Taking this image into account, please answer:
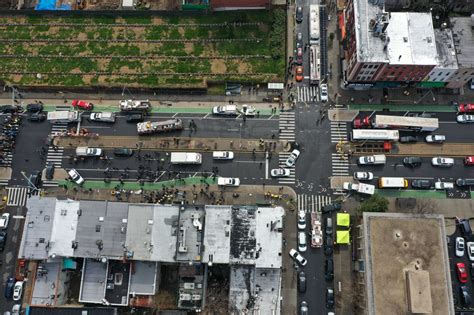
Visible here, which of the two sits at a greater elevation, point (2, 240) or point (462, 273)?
point (2, 240)

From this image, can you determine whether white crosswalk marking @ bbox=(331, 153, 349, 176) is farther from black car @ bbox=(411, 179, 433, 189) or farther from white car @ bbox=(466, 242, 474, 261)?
white car @ bbox=(466, 242, 474, 261)

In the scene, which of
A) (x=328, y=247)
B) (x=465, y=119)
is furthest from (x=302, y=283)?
(x=465, y=119)

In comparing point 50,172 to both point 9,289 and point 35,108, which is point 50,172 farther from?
point 9,289

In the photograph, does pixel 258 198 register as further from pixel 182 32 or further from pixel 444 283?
pixel 182 32

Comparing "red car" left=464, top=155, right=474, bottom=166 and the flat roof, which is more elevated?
"red car" left=464, top=155, right=474, bottom=166

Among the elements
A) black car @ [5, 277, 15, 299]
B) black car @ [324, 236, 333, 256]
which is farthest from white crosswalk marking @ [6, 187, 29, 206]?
black car @ [324, 236, 333, 256]

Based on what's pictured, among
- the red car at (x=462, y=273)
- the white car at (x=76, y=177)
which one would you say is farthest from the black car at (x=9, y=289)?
the red car at (x=462, y=273)

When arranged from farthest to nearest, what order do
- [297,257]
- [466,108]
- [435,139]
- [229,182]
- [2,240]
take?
[466,108]
[435,139]
[229,182]
[2,240]
[297,257]
